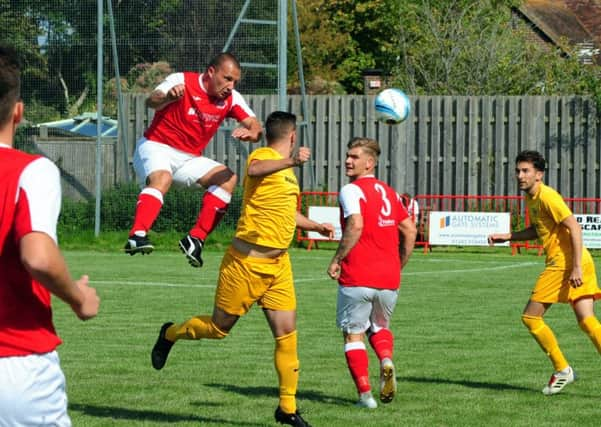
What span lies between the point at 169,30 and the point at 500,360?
62.8 ft

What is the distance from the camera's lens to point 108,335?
1363 cm

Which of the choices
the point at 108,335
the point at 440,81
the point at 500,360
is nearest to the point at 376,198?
the point at 500,360

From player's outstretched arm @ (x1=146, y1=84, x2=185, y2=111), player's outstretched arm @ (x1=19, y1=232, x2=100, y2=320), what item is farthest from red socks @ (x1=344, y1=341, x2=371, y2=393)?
player's outstretched arm @ (x1=19, y1=232, x2=100, y2=320)

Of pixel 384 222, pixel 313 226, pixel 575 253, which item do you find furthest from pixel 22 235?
pixel 575 253

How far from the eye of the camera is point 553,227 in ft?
33.8

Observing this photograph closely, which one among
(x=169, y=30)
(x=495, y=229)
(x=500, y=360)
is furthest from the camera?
(x=169, y=30)

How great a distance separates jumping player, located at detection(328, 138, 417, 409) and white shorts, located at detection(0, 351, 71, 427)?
484 centimetres

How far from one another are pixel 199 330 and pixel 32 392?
4.63m

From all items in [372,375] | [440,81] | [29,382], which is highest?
[440,81]

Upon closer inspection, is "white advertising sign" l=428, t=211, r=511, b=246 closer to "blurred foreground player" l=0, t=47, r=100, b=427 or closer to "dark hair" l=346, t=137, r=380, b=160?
"dark hair" l=346, t=137, r=380, b=160

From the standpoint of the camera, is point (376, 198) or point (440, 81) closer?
point (376, 198)

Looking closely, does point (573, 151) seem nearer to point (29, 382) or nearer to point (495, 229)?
point (495, 229)

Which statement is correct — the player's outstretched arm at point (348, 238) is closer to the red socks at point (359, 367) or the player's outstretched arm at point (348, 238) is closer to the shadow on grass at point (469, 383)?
the red socks at point (359, 367)

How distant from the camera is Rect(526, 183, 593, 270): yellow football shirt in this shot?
33.4ft
